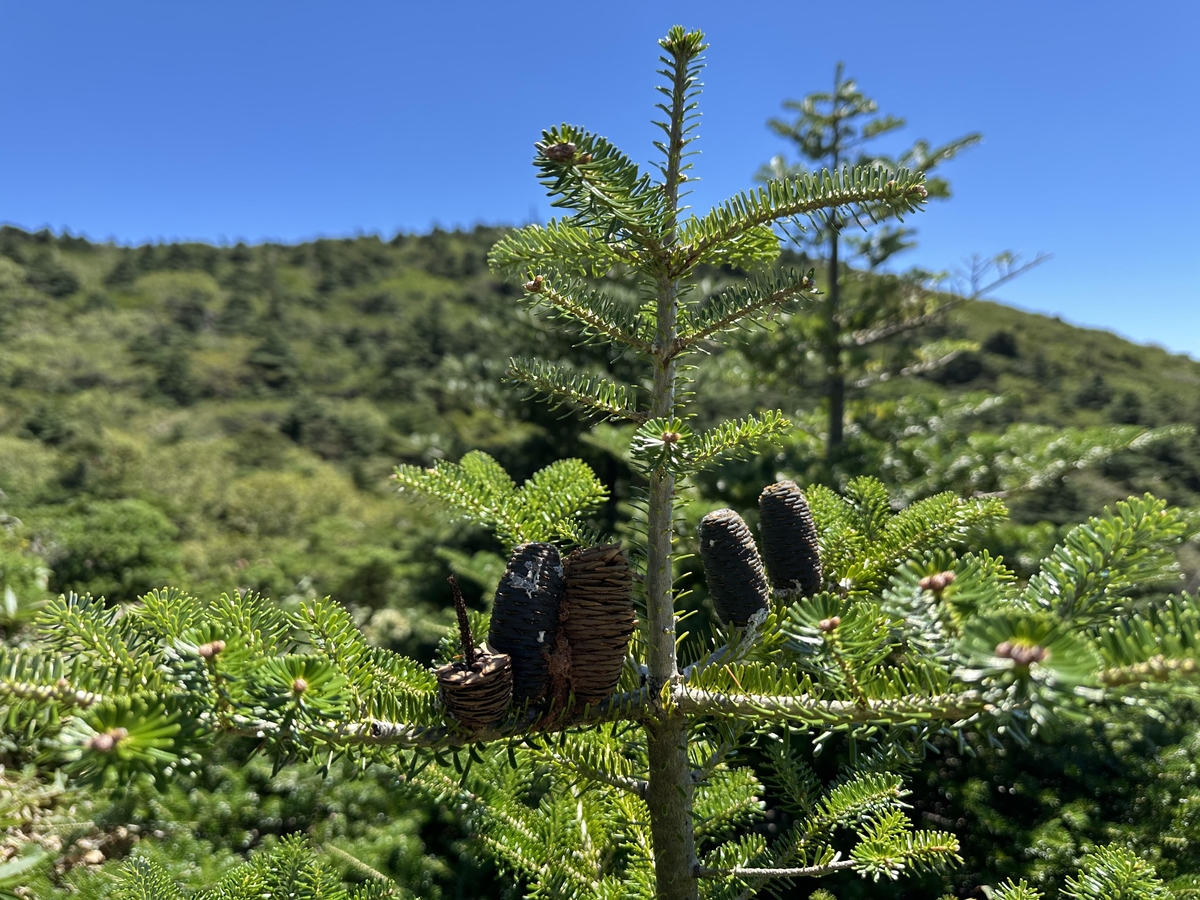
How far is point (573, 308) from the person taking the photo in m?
1.03

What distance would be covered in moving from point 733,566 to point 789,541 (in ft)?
0.42

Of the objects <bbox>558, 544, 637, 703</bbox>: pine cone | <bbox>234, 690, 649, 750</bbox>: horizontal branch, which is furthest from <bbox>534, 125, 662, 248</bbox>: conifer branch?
<bbox>234, 690, 649, 750</bbox>: horizontal branch

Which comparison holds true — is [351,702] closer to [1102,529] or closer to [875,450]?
[1102,529]

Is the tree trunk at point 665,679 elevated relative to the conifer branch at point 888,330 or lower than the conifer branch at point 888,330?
lower

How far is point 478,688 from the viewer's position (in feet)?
2.62

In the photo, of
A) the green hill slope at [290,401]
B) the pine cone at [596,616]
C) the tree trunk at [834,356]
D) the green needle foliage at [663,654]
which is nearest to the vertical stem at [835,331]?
the tree trunk at [834,356]

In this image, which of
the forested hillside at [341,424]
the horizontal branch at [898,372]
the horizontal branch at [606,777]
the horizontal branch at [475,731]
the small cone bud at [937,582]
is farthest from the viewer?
the horizontal branch at [898,372]

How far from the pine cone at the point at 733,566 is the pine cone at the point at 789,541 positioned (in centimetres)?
7

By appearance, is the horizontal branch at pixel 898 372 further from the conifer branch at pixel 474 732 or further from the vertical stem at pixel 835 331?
the conifer branch at pixel 474 732

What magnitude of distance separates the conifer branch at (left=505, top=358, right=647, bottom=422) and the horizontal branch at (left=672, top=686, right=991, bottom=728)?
45cm

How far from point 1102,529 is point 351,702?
0.93 metres

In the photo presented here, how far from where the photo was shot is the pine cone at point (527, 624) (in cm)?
87

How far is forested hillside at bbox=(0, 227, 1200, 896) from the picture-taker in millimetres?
4434

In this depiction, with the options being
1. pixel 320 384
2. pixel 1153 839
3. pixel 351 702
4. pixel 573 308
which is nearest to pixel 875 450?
pixel 1153 839
